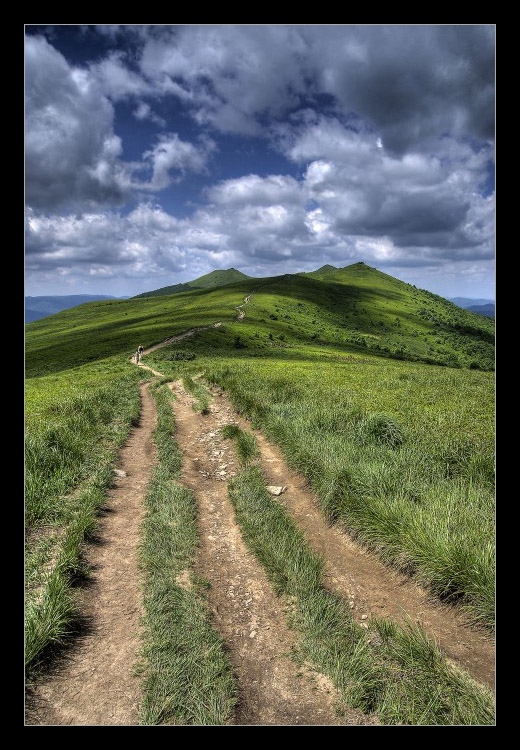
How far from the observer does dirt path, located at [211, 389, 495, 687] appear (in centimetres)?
480

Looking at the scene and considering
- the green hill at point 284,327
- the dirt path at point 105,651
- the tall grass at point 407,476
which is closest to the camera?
the dirt path at point 105,651

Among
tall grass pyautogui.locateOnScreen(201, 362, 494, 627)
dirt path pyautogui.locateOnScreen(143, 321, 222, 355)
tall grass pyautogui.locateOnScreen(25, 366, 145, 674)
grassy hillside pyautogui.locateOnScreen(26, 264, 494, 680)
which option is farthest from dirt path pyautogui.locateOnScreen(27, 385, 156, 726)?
dirt path pyautogui.locateOnScreen(143, 321, 222, 355)

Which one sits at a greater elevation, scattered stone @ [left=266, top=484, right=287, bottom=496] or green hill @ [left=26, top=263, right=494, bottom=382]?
green hill @ [left=26, top=263, right=494, bottom=382]

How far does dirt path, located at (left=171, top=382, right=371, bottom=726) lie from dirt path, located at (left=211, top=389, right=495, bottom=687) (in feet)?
4.52

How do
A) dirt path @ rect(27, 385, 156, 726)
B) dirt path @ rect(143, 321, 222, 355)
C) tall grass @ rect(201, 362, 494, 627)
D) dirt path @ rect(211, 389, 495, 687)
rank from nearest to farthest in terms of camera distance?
dirt path @ rect(27, 385, 156, 726)
dirt path @ rect(211, 389, 495, 687)
tall grass @ rect(201, 362, 494, 627)
dirt path @ rect(143, 321, 222, 355)

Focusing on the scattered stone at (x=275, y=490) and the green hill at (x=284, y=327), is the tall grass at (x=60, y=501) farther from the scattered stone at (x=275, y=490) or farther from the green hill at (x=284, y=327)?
the green hill at (x=284, y=327)

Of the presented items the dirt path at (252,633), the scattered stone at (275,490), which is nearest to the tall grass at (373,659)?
the dirt path at (252,633)

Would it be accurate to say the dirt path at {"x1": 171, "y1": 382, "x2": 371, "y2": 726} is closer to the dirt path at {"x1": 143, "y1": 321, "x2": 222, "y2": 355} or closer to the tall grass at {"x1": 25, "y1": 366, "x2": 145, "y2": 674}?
the tall grass at {"x1": 25, "y1": 366, "x2": 145, "y2": 674}

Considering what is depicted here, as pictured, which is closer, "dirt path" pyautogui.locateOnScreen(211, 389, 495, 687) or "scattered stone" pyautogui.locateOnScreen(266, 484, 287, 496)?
"dirt path" pyautogui.locateOnScreen(211, 389, 495, 687)

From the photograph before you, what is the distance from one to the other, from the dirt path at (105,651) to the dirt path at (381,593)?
11.0ft

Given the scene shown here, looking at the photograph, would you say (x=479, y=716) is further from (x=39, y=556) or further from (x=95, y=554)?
(x=39, y=556)

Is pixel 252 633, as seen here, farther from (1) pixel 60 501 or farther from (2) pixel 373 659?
(1) pixel 60 501

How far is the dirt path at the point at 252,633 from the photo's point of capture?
400 cm

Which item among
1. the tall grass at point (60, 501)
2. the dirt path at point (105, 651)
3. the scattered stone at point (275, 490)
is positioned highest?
the tall grass at point (60, 501)
